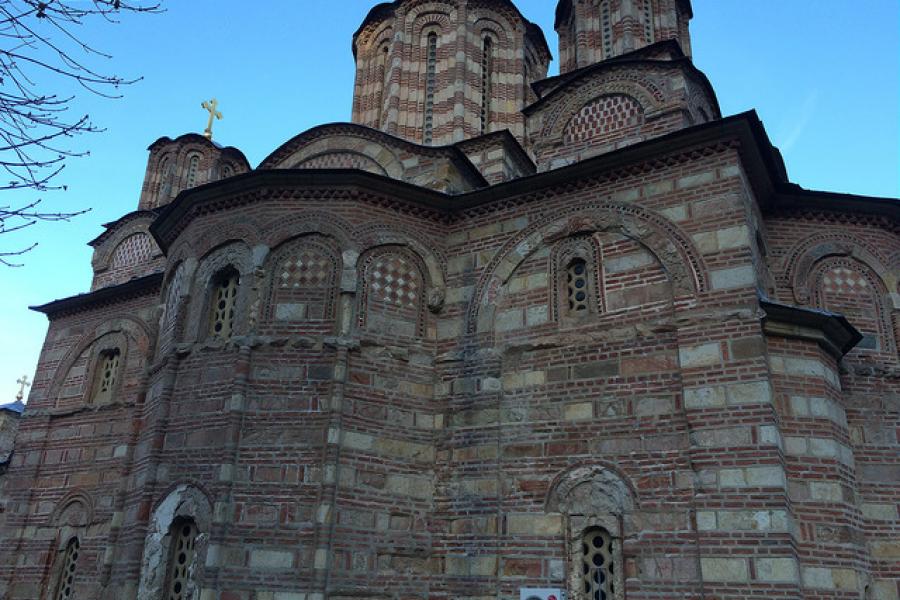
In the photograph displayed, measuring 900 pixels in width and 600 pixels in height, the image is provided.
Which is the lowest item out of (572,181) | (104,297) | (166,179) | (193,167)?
(572,181)

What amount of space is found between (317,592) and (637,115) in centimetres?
693

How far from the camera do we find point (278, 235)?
332 inches

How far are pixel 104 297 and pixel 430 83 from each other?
21.2 ft

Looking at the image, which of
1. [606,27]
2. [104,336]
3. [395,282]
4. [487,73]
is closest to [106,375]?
[104,336]

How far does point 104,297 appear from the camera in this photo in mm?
11984

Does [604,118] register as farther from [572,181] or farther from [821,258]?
[821,258]

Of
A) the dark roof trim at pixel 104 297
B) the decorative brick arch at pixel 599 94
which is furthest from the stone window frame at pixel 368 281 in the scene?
the dark roof trim at pixel 104 297

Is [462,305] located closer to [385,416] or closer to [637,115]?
[385,416]

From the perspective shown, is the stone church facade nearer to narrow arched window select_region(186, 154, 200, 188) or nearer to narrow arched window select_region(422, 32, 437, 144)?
narrow arched window select_region(422, 32, 437, 144)

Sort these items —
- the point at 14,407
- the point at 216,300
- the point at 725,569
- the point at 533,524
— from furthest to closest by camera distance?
the point at 14,407
the point at 216,300
the point at 533,524
the point at 725,569

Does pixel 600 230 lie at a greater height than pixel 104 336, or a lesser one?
lesser

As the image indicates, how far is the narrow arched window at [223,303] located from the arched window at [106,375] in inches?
149

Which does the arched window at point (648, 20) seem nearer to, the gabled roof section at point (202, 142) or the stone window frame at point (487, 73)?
the stone window frame at point (487, 73)

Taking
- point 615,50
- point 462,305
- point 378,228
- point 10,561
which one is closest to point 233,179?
point 378,228
